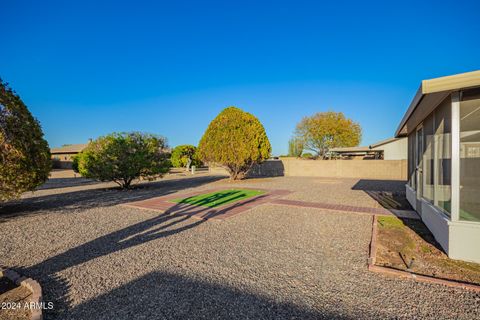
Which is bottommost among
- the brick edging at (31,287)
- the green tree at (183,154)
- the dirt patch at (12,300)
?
the dirt patch at (12,300)

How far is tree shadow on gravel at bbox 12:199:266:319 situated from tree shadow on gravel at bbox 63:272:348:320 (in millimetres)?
454

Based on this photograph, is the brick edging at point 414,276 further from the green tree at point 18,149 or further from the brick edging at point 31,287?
the green tree at point 18,149

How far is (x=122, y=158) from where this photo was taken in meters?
12.7

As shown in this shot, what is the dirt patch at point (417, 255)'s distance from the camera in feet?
11.2

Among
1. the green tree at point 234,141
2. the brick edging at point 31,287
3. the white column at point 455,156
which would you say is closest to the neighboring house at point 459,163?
the white column at point 455,156

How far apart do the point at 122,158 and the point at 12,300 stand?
1067 cm

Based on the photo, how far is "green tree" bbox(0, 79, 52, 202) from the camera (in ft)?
21.4

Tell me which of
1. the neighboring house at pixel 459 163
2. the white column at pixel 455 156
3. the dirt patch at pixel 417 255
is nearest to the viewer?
the dirt patch at pixel 417 255

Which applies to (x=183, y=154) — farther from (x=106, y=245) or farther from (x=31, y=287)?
(x=31, y=287)

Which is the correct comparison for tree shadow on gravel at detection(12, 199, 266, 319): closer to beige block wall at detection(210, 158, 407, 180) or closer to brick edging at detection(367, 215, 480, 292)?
brick edging at detection(367, 215, 480, 292)

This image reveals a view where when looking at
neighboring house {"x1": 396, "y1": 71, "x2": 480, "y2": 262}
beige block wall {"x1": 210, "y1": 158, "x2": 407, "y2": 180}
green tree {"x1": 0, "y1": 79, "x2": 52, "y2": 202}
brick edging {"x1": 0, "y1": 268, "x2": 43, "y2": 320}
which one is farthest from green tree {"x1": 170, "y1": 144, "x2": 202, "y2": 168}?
neighboring house {"x1": 396, "y1": 71, "x2": 480, "y2": 262}

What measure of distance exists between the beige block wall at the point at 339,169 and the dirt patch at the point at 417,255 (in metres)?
14.9

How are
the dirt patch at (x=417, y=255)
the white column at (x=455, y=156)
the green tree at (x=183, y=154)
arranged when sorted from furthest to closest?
the green tree at (x=183, y=154) < the white column at (x=455, y=156) < the dirt patch at (x=417, y=255)

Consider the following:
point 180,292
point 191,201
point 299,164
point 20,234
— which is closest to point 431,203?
point 180,292
